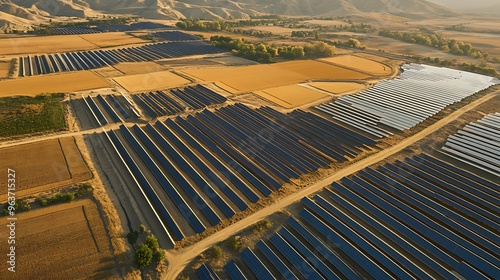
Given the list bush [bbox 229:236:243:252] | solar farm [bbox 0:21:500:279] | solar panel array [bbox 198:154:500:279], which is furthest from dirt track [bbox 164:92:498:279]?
solar panel array [bbox 198:154:500:279]

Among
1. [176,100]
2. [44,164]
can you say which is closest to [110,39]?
[176,100]

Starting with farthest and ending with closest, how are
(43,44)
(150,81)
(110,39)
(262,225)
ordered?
(110,39), (43,44), (150,81), (262,225)

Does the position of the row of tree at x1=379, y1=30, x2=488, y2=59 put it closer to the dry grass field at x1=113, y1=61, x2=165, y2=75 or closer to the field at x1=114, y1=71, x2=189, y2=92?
the field at x1=114, y1=71, x2=189, y2=92

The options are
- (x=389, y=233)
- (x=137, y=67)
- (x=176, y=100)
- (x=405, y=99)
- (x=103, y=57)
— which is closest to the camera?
(x=389, y=233)

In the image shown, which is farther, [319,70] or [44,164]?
[319,70]

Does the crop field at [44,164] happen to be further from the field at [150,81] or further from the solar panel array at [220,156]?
the field at [150,81]

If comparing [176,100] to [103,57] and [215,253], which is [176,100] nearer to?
[215,253]

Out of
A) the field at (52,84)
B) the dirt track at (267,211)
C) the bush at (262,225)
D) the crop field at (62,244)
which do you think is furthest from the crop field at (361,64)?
the crop field at (62,244)

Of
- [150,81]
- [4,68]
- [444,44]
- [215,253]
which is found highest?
[444,44]
